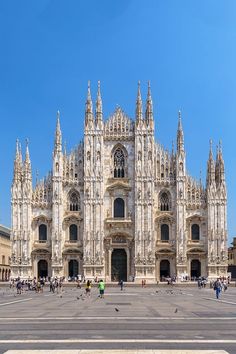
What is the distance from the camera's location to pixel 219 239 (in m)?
84.0

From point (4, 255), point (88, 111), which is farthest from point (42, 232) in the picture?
point (4, 255)

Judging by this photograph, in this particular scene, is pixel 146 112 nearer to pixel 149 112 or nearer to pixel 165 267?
pixel 149 112

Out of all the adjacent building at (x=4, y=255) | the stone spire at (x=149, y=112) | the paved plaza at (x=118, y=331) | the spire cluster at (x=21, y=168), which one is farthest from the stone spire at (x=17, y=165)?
the paved plaza at (x=118, y=331)

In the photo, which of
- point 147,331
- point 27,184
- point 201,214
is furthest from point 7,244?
point 147,331

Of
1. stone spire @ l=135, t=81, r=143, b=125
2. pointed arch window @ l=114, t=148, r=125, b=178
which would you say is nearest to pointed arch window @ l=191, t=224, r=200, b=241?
pointed arch window @ l=114, t=148, r=125, b=178

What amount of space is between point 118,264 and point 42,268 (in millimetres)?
10039

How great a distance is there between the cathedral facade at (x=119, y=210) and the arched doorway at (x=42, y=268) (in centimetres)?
13

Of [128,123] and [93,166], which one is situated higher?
[128,123]

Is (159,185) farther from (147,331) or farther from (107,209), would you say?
(147,331)

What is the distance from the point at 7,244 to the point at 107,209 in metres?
43.5

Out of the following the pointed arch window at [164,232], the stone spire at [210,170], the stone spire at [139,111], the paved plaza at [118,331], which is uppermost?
the stone spire at [139,111]

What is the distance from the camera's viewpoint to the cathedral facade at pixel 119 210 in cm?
8388

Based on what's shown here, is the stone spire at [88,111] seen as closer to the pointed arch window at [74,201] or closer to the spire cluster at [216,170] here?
the pointed arch window at [74,201]

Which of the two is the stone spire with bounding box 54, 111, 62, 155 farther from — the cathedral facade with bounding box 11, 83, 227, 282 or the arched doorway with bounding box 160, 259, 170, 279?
the arched doorway with bounding box 160, 259, 170, 279
